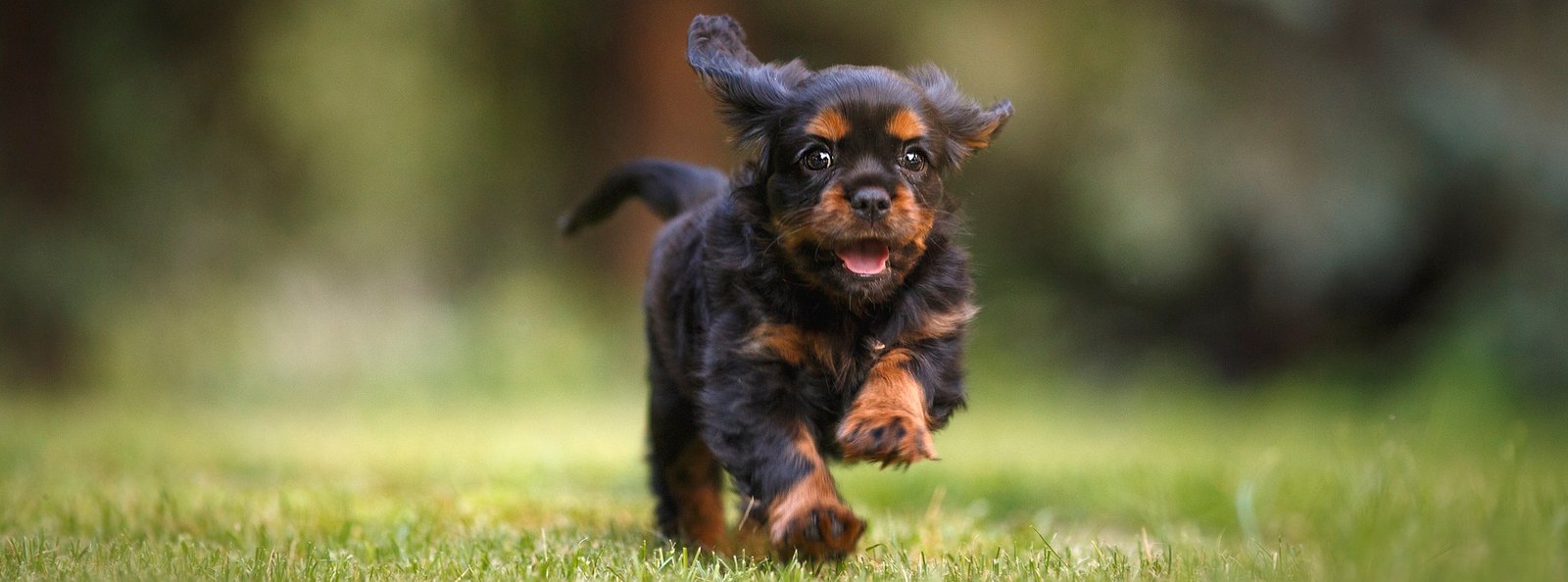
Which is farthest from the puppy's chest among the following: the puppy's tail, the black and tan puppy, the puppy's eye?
the puppy's tail

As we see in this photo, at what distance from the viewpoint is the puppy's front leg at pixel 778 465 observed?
2.64 metres

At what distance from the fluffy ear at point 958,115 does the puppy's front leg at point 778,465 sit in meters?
0.74

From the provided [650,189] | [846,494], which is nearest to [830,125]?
[650,189]

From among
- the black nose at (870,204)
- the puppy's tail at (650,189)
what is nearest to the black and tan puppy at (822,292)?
the black nose at (870,204)

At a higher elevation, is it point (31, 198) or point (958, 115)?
point (31, 198)

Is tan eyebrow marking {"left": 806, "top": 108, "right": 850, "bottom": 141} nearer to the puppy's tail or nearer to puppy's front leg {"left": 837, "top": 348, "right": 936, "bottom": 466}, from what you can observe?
puppy's front leg {"left": 837, "top": 348, "right": 936, "bottom": 466}

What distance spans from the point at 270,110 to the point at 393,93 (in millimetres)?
850

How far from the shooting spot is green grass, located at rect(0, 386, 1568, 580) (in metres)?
2.64

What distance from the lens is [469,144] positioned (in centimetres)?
1059

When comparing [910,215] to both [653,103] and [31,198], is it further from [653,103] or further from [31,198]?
[31,198]

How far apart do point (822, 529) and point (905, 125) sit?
0.89m

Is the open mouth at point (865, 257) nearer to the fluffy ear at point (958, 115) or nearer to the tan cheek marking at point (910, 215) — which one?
the tan cheek marking at point (910, 215)

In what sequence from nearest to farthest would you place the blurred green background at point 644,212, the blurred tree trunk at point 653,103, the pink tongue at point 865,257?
the pink tongue at point 865,257
the blurred green background at point 644,212
the blurred tree trunk at point 653,103

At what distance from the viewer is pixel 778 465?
280 cm
